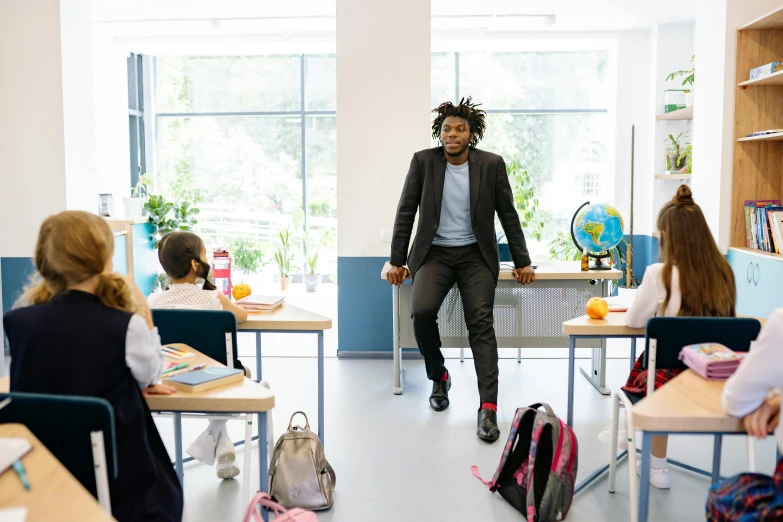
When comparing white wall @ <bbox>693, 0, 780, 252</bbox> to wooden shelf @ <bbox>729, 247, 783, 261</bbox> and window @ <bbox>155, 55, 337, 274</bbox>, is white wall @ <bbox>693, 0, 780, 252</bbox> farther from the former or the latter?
window @ <bbox>155, 55, 337, 274</bbox>

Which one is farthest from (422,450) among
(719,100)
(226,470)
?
(719,100)

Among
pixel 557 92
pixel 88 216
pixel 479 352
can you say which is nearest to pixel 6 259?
pixel 479 352

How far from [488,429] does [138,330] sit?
2.20m

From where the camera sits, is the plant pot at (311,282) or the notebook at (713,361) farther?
the plant pot at (311,282)

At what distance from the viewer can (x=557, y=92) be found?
8.21 m

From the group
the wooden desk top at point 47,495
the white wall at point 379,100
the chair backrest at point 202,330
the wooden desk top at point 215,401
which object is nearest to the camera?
the wooden desk top at point 47,495

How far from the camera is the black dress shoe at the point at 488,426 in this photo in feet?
12.1

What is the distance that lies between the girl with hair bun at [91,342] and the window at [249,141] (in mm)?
6704

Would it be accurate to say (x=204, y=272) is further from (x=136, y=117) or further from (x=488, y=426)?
(x=136, y=117)

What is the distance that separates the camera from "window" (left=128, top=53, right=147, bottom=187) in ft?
27.1

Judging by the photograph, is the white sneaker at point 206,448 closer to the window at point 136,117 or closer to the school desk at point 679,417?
the school desk at point 679,417

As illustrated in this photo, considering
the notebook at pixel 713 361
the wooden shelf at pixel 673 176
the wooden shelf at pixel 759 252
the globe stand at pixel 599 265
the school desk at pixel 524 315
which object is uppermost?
the wooden shelf at pixel 673 176

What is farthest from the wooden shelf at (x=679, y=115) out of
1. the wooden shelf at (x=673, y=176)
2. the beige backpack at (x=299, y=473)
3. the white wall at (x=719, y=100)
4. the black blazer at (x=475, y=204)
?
the beige backpack at (x=299, y=473)

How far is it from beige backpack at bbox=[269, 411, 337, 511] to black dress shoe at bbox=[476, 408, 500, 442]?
3.41 feet
